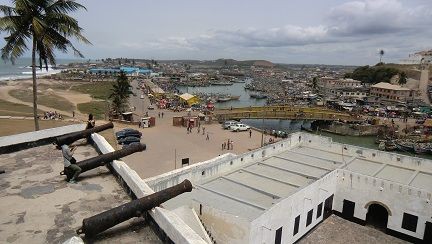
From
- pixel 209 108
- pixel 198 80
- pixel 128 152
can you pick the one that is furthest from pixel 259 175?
pixel 198 80

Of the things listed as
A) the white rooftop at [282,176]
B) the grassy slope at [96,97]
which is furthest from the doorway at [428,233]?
the grassy slope at [96,97]

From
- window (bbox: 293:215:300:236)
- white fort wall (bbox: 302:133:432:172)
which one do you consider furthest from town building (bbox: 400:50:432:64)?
window (bbox: 293:215:300:236)

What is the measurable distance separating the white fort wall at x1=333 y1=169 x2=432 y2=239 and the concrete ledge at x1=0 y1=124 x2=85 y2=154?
16.8m

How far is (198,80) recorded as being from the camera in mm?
178000

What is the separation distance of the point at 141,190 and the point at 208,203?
7.88 m

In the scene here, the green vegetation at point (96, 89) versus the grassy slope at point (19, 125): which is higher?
the grassy slope at point (19, 125)

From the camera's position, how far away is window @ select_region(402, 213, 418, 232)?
62.4 ft

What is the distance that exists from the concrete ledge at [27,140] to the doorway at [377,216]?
18.8 meters

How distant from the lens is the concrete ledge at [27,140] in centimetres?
1202

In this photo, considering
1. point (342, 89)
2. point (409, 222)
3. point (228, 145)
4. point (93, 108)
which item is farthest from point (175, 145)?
point (342, 89)

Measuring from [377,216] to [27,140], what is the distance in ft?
68.4

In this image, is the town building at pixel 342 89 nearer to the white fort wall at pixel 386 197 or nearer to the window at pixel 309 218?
the white fort wall at pixel 386 197

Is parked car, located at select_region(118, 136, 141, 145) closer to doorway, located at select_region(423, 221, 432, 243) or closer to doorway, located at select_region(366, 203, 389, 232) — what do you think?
doorway, located at select_region(366, 203, 389, 232)

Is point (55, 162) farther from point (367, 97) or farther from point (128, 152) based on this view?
point (367, 97)
